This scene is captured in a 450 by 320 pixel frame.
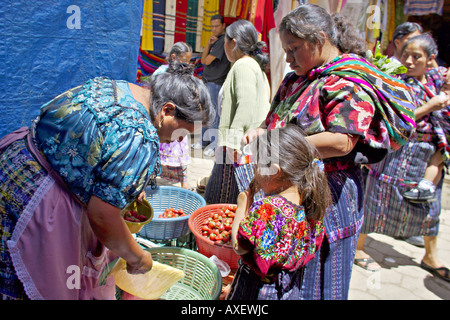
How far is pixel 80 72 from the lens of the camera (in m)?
2.43

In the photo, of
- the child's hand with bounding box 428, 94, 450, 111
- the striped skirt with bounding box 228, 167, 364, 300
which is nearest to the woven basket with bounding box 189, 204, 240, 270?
the striped skirt with bounding box 228, 167, 364, 300

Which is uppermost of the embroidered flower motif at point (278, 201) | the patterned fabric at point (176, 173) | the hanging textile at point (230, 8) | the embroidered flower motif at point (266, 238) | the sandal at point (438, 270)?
the hanging textile at point (230, 8)

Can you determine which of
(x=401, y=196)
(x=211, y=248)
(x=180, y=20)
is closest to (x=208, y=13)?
(x=180, y=20)

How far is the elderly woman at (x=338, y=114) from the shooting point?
4.99 feet

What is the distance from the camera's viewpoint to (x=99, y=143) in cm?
113

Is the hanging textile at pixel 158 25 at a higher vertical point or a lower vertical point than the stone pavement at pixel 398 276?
higher

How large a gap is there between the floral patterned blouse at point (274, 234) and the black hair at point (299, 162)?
0.25 ft

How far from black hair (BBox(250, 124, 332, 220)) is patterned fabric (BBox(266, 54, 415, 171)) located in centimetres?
13

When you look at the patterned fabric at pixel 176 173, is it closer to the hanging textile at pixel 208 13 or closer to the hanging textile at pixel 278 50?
the hanging textile at pixel 278 50

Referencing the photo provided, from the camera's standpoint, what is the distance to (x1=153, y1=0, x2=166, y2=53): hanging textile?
490 centimetres

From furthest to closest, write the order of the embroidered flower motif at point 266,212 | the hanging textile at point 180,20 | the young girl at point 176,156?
the hanging textile at point 180,20
the young girl at point 176,156
the embroidered flower motif at point 266,212

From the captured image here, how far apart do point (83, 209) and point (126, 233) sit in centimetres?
21

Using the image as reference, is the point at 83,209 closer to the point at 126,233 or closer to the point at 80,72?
the point at 126,233

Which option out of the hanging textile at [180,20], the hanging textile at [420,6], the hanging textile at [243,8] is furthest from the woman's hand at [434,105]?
the hanging textile at [420,6]
